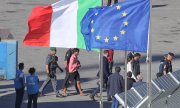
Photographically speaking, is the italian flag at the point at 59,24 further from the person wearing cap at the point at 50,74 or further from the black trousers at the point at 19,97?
the person wearing cap at the point at 50,74

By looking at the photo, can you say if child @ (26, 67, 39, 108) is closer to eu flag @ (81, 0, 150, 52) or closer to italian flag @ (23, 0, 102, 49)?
italian flag @ (23, 0, 102, 49)

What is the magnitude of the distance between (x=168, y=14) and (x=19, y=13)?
23.2 ft

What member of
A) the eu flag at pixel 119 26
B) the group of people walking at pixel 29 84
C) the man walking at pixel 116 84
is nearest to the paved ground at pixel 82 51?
the group of people walking at pixel 29 84

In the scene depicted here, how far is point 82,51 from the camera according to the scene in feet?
95.3

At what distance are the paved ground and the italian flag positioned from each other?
212 inches

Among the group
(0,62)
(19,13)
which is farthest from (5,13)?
(0,62)

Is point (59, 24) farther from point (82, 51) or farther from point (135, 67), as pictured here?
point (82, 51)

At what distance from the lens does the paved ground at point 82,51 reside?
21.7m

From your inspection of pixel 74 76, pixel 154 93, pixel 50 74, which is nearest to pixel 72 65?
pixel 74 76

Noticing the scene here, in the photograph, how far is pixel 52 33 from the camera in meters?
15.8

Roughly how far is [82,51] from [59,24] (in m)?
13.3

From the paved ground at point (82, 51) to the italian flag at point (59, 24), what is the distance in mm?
5394

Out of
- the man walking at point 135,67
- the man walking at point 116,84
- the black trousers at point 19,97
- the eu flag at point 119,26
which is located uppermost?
the eu flag at point 119,26

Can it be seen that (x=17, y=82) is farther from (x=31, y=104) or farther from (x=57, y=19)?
(x=57, y=19)
